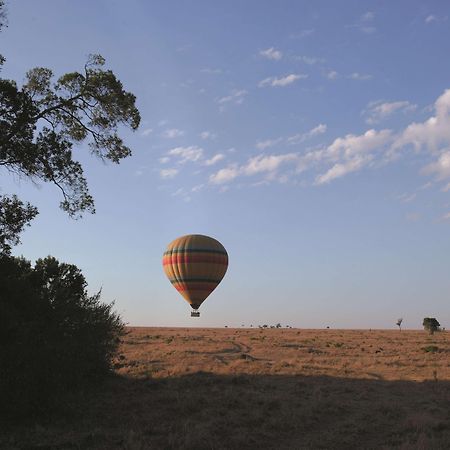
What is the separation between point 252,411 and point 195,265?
106 feet

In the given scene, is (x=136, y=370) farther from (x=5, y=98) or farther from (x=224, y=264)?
(x=224, y=264)

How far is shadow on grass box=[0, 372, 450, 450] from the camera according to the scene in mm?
16156

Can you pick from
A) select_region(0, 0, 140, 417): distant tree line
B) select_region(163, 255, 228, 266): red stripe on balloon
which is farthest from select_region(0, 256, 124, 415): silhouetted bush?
select_region(163, 255, 228, 266): red stripe on balloon

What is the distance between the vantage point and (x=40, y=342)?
18438 millimetres

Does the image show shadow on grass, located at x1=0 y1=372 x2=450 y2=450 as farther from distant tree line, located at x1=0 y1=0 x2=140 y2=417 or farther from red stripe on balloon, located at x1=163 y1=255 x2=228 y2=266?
red stripe on balloon, located at x1=163 y1=255 x2=228 y2=266

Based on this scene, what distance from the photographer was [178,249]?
175 ft

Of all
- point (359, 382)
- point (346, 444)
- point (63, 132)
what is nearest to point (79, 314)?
point (63, 132)

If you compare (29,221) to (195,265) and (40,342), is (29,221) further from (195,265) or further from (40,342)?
(195,265)

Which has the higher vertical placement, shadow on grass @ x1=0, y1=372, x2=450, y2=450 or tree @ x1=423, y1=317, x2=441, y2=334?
tree @ x1=423, y1=317, x2=441, y2=334

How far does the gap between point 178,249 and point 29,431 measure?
3676 centimetres

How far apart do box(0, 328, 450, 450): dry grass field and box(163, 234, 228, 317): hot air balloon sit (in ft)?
62.6

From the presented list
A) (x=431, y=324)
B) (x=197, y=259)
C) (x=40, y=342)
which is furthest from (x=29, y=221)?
(x=431, y=324)

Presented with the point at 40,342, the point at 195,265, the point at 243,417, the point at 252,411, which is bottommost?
the point at 243,417

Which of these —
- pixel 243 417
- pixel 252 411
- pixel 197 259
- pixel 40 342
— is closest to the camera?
pixel 40 342
